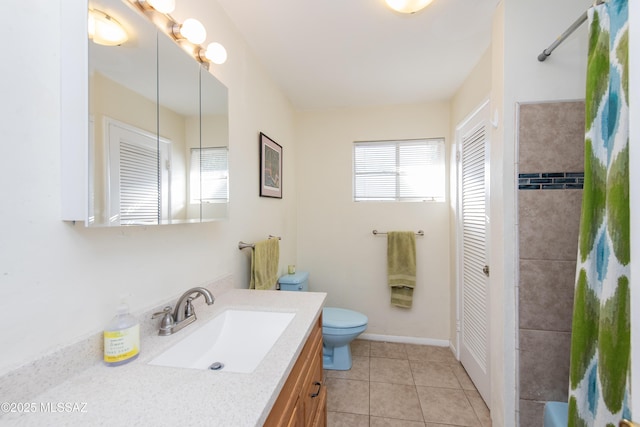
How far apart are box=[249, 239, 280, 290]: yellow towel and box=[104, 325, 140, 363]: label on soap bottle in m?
0.84

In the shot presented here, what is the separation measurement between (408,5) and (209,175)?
127cm

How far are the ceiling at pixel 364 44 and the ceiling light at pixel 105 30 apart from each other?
2.65ft

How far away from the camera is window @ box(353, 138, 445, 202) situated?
260cm

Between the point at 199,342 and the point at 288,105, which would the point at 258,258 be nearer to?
the point at 199,342

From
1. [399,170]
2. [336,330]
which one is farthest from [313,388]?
[399,170]

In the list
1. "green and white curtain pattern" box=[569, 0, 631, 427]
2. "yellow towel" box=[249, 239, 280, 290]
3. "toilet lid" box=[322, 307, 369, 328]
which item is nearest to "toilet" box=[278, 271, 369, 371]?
"toilet lid" box=[322, 307, 369, 328]

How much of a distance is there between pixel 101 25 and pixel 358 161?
2245mm

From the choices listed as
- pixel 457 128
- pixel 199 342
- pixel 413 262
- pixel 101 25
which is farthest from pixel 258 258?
pixel 457 128

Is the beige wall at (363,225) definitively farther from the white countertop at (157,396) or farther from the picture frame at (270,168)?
the white countertop at (157,396)

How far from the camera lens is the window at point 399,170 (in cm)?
260

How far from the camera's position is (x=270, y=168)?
2064 mm

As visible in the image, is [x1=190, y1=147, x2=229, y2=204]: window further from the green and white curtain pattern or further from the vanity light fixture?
the green and white curtain pattern

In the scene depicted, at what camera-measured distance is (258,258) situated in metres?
1.65

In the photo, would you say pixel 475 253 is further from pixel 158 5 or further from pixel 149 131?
pixel 158 5
